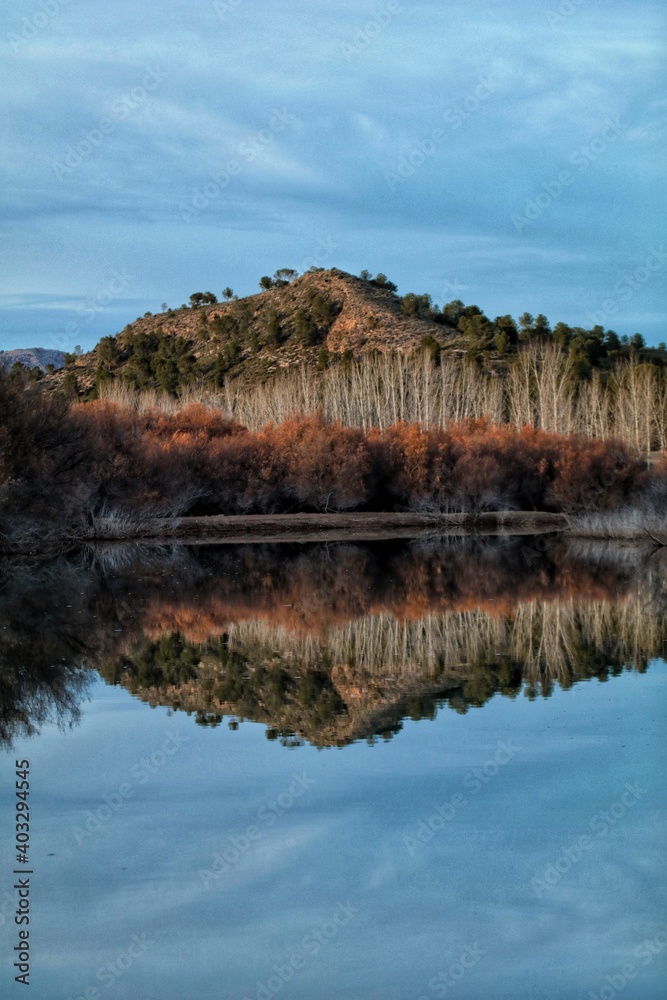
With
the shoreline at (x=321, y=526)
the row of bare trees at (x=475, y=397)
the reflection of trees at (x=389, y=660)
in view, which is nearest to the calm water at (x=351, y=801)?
the reflection of trees at (x=389, y=660)

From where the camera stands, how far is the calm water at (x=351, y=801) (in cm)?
582

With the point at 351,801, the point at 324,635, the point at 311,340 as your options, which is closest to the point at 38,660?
the point at 324,635

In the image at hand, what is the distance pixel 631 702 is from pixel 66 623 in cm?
926

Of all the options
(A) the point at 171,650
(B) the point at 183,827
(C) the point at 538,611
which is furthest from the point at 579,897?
(C) the point at 538,611

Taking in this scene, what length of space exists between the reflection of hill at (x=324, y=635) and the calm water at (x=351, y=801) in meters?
0.07

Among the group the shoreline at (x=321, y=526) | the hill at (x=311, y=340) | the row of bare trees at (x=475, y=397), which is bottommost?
the shoreline at (x=321, y=526)

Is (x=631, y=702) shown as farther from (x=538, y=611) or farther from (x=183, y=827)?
(x=538, y=611)

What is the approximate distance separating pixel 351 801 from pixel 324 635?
8.28m

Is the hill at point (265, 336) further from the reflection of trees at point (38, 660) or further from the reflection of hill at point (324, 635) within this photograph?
the reflection of trees at point (38, 660)

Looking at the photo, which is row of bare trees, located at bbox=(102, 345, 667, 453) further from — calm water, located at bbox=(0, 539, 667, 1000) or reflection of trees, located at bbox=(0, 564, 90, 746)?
calm water, located at bbox=(0, 539, 667, 1000)

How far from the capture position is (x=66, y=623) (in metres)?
17.8

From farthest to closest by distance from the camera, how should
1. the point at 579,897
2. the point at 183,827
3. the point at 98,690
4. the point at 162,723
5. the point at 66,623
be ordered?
the point at 66,623
the point at 98,690
the point at 162,723
the point at 183,827
the point at 579,897

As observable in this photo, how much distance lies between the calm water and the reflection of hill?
0.22 ft

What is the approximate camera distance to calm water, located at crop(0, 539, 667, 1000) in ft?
19.1
